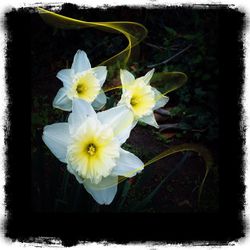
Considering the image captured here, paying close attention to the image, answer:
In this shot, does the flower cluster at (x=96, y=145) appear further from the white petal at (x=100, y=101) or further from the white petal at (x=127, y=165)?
the white petal at (x=100, y=101)

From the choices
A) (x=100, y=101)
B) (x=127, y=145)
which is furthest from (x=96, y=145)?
(x=127, y=145)

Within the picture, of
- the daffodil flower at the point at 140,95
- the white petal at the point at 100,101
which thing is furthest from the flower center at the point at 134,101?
the white petal at the point at 100,101

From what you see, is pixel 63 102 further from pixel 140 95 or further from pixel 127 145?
pixel 127 145

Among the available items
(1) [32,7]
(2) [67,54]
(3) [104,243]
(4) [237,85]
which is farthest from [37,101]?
(4) [237,85]

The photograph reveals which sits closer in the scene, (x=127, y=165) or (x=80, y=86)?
(x=127, y=165)

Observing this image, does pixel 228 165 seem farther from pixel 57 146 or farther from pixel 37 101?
pixel 37 101
